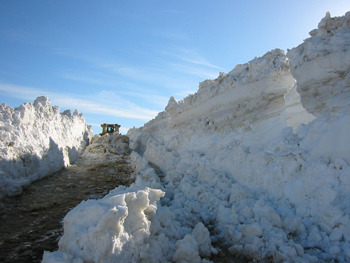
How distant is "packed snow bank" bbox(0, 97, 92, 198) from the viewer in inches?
262

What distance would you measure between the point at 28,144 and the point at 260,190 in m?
7.14

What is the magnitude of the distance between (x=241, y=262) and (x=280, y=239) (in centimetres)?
65

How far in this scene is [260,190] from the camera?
5289 millimetres

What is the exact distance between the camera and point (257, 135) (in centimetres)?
688

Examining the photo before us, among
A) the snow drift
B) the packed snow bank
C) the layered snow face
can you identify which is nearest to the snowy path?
the packed snow bank

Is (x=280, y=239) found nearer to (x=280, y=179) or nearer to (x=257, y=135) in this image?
(x=280, y=179)

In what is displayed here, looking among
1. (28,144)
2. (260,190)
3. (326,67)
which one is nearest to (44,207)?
(28,144)

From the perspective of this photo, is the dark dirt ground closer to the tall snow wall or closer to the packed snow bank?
the packed snow bank

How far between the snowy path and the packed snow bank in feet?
1.19

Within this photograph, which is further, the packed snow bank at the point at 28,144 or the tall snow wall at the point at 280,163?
the packed snow bank at the point at 28,144

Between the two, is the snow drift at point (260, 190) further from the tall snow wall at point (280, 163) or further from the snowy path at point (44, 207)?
the snowy path at point (44, 207)

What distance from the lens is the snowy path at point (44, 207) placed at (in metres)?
3.97

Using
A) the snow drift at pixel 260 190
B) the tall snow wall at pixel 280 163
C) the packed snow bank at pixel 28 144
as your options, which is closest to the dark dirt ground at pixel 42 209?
the packed snow bank at pixel 28 144

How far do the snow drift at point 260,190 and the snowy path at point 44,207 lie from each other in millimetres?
1424
